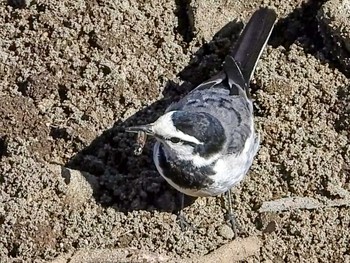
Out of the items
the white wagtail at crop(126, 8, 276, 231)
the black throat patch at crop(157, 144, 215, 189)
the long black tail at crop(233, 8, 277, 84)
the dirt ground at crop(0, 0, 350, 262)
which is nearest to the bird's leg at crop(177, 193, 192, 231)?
the dirt ground at crop(0, 0, 350, 262)

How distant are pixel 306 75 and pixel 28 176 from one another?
2209 mm

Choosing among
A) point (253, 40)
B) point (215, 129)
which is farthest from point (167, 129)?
point (253, 40)

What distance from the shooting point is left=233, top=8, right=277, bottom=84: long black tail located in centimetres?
624

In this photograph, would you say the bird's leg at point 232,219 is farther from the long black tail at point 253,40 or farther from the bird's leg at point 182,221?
the long black tail at point 253,40

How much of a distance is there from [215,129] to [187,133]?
0.32m

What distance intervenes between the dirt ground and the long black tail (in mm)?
159

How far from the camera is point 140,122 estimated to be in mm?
6258

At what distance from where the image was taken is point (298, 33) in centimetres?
663

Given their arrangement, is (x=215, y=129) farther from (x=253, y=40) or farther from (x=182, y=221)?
(x=253, y=40)

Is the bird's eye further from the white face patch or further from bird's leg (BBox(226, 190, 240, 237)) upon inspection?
bird's leg (BBox(226, 190, 240, 237))

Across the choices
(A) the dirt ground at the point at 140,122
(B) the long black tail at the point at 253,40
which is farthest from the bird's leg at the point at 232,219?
(B) the long black tail at the point at 253,40

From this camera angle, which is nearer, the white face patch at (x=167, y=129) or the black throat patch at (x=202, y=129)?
the white face patch at (x=167, y=129)

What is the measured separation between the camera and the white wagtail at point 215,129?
5.27m

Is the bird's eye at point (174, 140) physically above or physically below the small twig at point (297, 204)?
above
